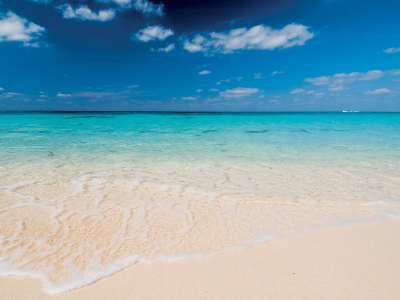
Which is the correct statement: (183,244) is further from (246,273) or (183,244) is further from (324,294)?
(324,294)

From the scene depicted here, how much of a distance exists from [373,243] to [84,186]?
Result: 5488 millimetres

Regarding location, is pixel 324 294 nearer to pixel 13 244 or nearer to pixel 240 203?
pixel 240 203

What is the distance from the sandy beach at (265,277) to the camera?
211cm

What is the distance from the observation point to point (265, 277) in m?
2.32

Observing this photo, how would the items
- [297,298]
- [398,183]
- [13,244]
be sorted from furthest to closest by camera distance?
[398,183], [13,244], [297,298]

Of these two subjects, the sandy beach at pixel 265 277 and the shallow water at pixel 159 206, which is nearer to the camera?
the sandy beach at pixel 265 277

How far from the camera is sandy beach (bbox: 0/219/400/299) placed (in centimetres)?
211

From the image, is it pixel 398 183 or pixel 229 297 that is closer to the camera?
pixel 229 297

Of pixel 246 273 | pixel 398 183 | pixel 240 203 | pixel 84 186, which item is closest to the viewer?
pixel 246 273

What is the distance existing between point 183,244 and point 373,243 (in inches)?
101

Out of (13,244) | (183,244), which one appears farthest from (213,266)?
(13,244)

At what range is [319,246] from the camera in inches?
112

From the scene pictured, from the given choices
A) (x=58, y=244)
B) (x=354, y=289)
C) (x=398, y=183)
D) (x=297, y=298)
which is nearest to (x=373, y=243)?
(x=354, y=289)

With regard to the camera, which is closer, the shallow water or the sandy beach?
the sandy beach
